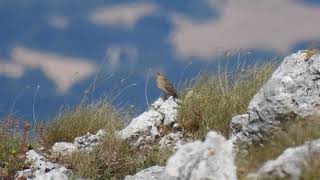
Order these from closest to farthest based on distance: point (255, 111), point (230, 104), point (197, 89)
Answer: point (255, 111) → point (230, 104) → point (197, 89)

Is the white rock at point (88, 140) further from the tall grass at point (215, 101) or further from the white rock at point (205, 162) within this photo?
the white rock at point (205, 162)

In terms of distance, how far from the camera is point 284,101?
30.7 feet

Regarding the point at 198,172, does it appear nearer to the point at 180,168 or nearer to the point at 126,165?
the point at 180,168

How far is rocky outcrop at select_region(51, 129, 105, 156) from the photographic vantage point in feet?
42.5

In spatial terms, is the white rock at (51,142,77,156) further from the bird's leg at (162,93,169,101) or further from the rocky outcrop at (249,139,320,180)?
the rocky outcrop at (249,139,320,180)

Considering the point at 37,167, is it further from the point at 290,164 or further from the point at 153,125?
the point at 290,164

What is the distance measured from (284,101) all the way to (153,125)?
14.0ft

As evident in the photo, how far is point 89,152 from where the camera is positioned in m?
12.5

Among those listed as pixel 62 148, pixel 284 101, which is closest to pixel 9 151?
pixel 62 148

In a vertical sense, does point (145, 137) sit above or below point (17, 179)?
above

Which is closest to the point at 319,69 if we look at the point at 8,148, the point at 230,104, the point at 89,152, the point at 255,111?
the point at 255,111

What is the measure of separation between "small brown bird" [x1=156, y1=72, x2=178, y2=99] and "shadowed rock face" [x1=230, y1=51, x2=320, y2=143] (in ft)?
12.9

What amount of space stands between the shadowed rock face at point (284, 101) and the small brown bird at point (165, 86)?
3.92 meters

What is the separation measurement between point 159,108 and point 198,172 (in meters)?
7.25
